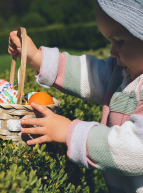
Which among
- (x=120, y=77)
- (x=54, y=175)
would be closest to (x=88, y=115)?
(x=120, y=77)

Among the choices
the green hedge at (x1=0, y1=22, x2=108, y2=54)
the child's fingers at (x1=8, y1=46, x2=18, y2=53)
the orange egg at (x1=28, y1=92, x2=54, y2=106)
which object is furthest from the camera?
the green hedge at (x1=0, y1=22, x2=108, y2=54)

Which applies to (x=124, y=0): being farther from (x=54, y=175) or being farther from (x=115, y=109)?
(x=54, y=175)

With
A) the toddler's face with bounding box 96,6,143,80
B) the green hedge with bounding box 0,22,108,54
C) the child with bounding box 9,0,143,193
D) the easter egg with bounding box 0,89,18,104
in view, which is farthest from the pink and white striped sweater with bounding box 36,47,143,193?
the green hedge with bounding box 0,22,108,54

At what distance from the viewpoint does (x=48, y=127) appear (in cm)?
154

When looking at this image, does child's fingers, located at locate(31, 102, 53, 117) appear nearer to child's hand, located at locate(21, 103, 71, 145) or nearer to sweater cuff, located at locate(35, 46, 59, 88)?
child's hand, located at locate(21, 103, 71, 145)

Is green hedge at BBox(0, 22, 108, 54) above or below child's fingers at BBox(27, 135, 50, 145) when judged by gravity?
below

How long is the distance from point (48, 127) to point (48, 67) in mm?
644

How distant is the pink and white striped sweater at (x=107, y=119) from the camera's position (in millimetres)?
1412

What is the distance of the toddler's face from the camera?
1.53m

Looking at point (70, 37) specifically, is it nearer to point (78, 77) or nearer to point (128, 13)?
point (78, 77)

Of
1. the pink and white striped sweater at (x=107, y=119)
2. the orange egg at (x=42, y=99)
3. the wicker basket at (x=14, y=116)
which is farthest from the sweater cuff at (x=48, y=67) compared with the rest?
the wicker basket at (x=14, y=116)

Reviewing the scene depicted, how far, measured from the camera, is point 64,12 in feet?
99.8

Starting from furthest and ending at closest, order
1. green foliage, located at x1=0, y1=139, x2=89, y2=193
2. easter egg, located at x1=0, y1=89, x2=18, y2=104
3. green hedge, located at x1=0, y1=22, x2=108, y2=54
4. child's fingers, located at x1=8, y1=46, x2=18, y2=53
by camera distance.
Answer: green hedge, located at x1=0, y1=22, x2=108, y2=54 → child's fingers, located at x1=8, y1=46, x2=18, y2=53 → easter egg, located at x1=0, y1=89, x2=18, y2=104 → green foliage, located at x1=0, y1=139, x2=89, y2=193

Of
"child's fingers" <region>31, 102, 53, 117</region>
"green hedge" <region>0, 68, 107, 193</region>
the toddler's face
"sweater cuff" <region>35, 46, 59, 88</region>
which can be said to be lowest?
"green hedge" <region>0, 68, 107, 193</region>
